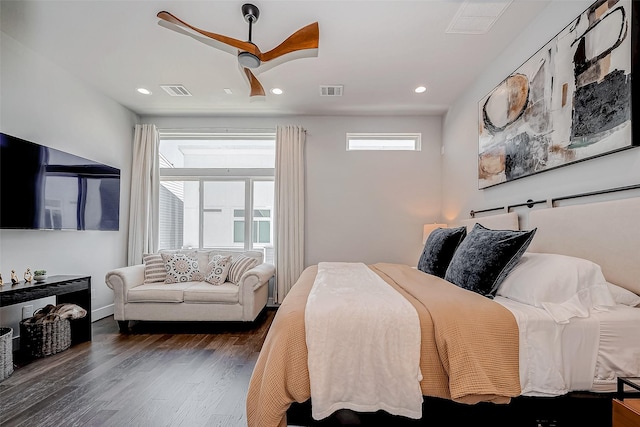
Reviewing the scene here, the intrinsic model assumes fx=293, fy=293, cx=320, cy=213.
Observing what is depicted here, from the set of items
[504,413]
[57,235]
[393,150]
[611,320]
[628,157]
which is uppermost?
[393,150]

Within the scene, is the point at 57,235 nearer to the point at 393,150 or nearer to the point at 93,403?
the point at 93,403

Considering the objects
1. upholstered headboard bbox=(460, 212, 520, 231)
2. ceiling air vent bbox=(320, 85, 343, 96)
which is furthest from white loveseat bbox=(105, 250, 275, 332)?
upholstered headboard bbox=(460, 212, 520, 231)

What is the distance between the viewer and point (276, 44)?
2637 mm

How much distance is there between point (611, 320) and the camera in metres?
1.38

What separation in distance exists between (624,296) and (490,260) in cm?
62

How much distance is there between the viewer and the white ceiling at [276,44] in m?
2.22

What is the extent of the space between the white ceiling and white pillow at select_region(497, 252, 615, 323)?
1927 millimetres

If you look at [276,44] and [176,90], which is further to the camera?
[176,90]

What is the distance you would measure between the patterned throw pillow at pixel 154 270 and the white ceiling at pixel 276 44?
204 centimetres

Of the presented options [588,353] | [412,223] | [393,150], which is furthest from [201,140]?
[588,353]

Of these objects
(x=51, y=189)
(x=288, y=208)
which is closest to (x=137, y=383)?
(x=51, y=189)

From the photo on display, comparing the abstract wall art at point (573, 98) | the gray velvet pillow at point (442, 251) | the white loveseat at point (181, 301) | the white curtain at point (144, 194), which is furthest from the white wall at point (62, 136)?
the abstract wall art at point (573, 98)

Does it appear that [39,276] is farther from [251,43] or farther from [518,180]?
[518,180]

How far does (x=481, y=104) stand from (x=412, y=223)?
176cm
